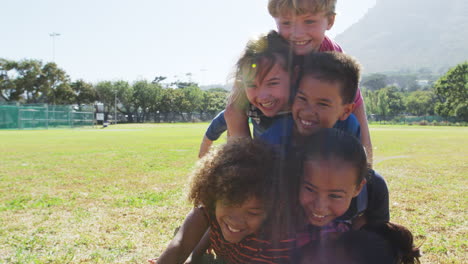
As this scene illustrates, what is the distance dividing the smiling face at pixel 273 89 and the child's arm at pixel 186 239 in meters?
0.76

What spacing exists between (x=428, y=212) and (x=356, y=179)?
2.50 m

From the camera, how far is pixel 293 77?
7.71 ft

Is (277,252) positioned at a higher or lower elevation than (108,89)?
lower

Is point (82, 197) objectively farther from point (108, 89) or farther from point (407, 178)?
point (108, 89)

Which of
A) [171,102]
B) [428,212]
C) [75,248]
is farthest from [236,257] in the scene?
[171,102]

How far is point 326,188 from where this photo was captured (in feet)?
6.56

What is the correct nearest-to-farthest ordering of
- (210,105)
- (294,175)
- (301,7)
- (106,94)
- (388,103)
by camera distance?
(294,175) → (301,7) → (106,94) → (210,105) → (388,103)

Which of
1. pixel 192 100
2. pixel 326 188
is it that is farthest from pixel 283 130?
pixel 192 100

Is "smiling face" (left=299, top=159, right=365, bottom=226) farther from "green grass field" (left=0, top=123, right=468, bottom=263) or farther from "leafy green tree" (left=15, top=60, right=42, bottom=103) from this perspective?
"leafy green tree" (left=15, top=60, right=42, bottom=103)

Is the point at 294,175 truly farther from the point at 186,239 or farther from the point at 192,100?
the point at 192,100

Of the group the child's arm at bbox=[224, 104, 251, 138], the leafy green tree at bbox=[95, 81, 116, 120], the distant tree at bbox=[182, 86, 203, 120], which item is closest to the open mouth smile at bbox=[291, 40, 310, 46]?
the child's arm at bbox=[224, 104, 251, 138]

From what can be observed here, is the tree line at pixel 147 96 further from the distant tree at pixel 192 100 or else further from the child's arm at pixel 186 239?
the child's arm at pixel 186 239

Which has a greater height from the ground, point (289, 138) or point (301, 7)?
point (301, 7)

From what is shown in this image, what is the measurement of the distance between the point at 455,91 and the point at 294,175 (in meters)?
70.2
